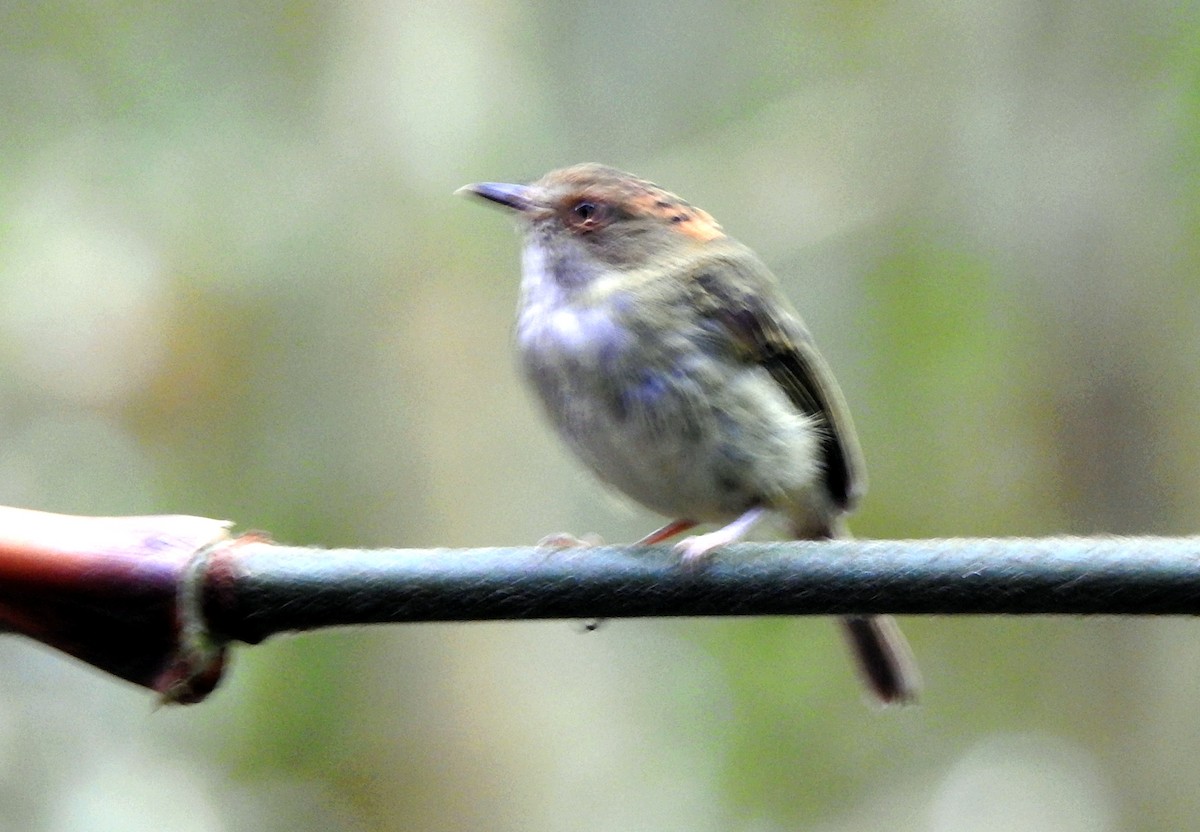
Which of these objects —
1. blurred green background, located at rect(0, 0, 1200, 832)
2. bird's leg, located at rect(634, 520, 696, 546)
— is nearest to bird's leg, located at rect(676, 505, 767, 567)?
bird's leg, located at rect(634, 520, 696, 546)

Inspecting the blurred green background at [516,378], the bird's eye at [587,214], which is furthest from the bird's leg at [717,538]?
the blurred green background at [516,378]

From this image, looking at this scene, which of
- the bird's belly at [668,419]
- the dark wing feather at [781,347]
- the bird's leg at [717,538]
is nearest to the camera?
the bird's leg at [717,538]

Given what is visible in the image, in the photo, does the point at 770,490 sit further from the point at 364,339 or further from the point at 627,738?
the point at 364,339

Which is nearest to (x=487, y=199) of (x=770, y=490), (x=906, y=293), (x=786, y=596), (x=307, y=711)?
(x=770, y=490)

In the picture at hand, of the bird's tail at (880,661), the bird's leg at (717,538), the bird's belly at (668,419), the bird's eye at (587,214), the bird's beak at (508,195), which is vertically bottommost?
the bird's tail at (880,661)

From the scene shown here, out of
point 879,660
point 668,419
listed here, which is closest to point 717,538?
point 668,419

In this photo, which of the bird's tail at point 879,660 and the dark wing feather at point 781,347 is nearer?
the dark wing feather at point 781,347

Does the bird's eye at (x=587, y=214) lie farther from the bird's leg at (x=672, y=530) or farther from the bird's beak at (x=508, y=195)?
the bird's leg at (x=672, y=530)

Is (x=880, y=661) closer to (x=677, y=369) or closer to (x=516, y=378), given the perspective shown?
(x=677, y=369)

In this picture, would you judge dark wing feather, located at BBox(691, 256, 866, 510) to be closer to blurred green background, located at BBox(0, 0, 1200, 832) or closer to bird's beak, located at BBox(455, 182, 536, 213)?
Result: bird's beak, located at BBox(455, 182, 536, 213)
